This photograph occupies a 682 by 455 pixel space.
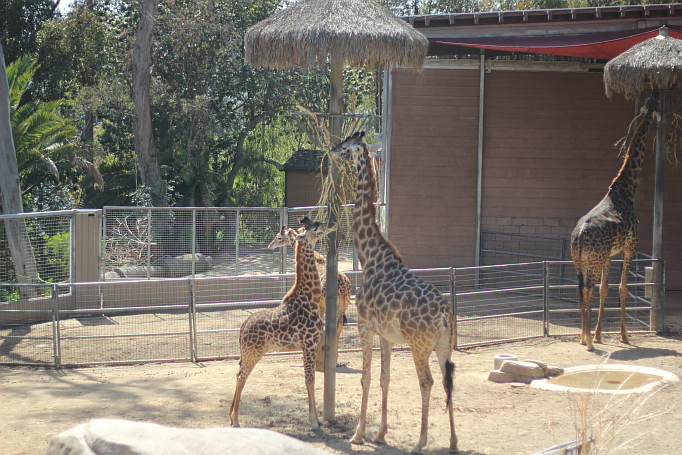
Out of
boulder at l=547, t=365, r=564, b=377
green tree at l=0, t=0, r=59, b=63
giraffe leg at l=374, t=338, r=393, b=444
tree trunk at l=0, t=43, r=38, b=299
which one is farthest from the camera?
green tree at l=0, t=0, r=59, b=63

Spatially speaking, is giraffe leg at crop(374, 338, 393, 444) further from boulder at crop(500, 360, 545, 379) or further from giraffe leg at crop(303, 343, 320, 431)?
boulder at crop(500, 360, 545, 379)

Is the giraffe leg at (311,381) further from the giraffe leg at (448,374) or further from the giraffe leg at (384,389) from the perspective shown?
the giraffe leg at (448,374)

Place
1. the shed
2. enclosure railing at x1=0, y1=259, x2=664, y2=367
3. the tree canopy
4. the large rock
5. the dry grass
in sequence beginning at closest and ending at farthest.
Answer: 1. the large rock
2. the dry grass
3. enclosure railing at x1=0, y1=259, x2=664, y2=367
4. the tree canopy
5. the shed

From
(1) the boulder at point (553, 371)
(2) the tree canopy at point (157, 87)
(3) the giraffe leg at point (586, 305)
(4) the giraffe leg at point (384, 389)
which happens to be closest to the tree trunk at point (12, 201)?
(2) the tree canopy at point (157, 87)

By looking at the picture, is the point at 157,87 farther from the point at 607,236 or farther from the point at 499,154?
the point at 607,236

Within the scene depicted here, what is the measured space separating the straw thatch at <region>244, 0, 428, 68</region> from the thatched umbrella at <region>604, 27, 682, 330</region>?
15.3 feet

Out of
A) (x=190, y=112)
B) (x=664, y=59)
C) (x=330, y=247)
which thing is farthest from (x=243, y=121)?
(x=330, y=247)

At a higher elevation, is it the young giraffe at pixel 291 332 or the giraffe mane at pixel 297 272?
the giraffe mane at pixel 297 272

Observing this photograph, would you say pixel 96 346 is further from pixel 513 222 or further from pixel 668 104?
pixel 668 104

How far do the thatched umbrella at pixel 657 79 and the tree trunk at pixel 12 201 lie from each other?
10.9 metres

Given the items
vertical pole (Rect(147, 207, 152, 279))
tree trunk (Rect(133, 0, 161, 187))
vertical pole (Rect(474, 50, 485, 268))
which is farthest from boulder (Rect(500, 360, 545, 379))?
tree trunk (Rect(133, 0, 161, 187))

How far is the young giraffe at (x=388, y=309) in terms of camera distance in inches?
211

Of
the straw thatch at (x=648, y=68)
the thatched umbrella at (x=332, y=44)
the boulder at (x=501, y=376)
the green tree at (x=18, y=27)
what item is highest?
the green tree at (x=18, y=27)

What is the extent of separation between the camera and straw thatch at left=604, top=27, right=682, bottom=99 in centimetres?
908
